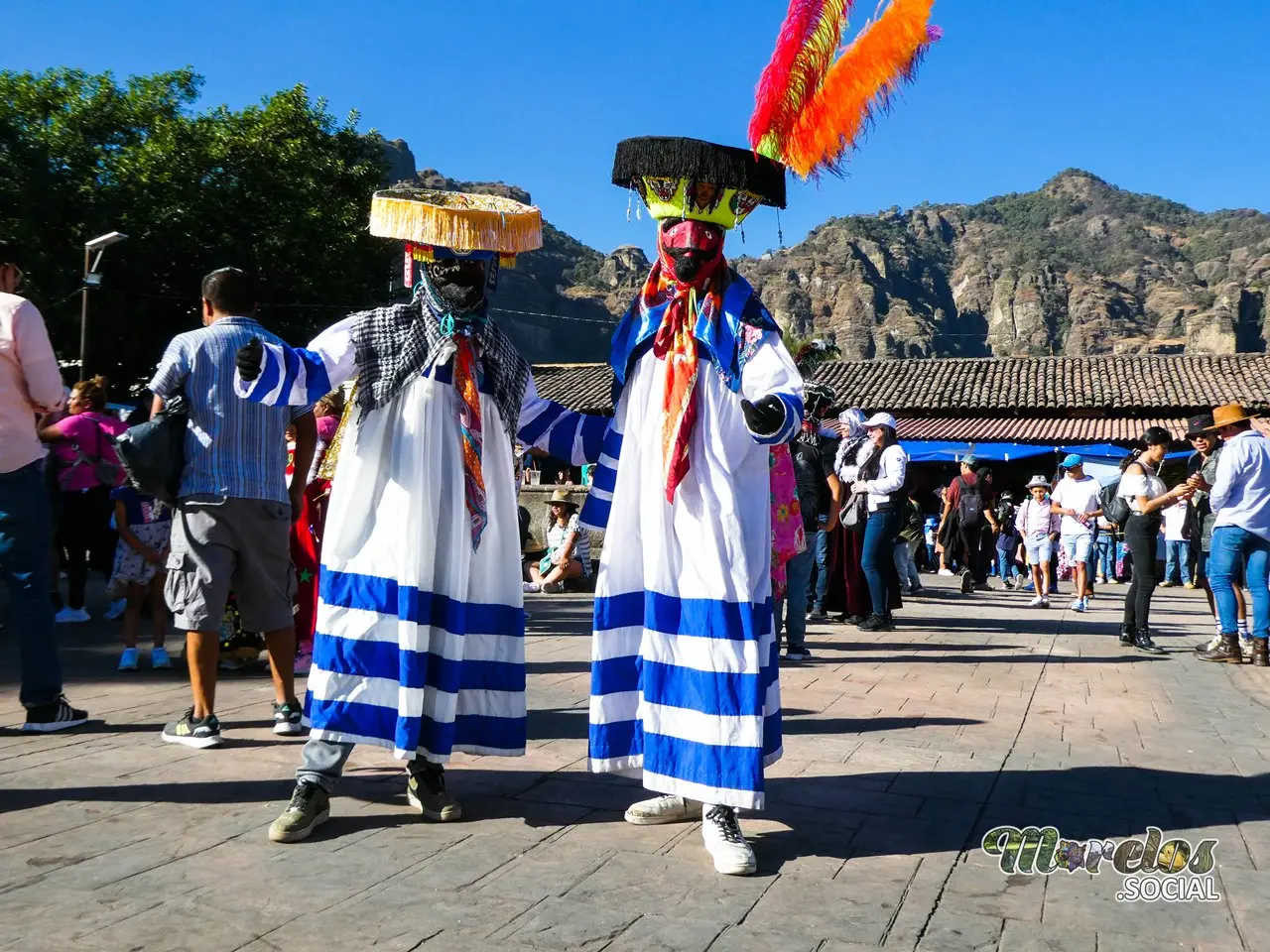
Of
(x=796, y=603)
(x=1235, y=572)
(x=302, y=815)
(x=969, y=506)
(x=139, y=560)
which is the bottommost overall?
(x=302, y=815)

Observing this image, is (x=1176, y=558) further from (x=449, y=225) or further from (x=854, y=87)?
(x=449, y=225)

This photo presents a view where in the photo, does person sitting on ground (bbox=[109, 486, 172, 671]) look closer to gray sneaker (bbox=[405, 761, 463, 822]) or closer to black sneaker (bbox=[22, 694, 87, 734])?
black sneaker (bbox=[22, 694, 87, 734])

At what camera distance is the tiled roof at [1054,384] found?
101 ft

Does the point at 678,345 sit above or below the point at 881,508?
above

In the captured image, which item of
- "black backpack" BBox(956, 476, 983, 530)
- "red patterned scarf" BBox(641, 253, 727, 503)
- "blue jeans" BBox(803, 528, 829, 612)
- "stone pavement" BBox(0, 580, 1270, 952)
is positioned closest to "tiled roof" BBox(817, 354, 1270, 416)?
"black backpack" BBox(956, 476, 983, 530)

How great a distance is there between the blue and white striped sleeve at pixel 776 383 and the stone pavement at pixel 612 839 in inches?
49.8

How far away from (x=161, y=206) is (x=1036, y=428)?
72.7ft

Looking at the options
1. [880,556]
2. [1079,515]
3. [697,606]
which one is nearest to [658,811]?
[697,606]

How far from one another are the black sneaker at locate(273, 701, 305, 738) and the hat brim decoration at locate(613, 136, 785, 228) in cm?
260

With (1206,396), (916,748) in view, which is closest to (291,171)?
(1206,396)

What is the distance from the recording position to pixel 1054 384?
33656 mm

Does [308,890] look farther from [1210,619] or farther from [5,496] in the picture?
[1210,619]

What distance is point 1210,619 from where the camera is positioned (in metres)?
12.3

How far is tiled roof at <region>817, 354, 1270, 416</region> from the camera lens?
3064cm
